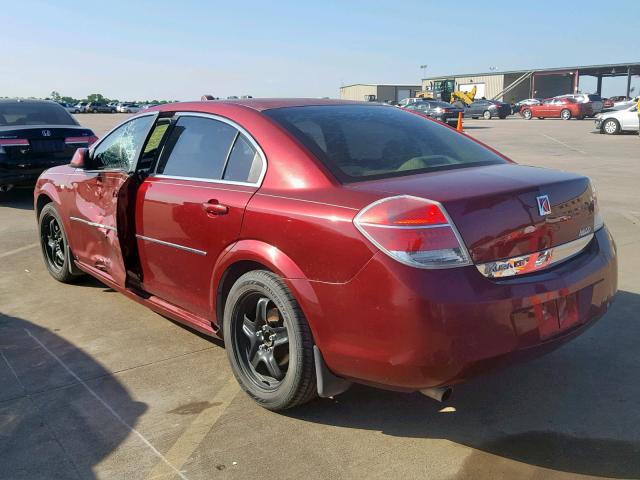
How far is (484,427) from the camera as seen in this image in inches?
121

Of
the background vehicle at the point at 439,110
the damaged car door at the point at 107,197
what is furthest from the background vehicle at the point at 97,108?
the damaged car door at the point at 107,197

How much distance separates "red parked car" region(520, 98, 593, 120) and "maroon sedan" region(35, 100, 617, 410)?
36.4 metres

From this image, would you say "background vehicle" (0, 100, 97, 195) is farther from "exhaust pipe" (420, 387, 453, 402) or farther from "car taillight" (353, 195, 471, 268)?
"exhaust pipe" (420, 387, 453, 402)

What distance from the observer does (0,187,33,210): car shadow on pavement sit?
33.4 ft

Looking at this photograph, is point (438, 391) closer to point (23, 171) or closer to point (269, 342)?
point (269, 342)

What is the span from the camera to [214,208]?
343 centimetres

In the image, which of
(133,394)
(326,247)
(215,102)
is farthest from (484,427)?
(215,102)

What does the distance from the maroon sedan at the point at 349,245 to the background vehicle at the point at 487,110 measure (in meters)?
40.4

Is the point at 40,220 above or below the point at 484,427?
above

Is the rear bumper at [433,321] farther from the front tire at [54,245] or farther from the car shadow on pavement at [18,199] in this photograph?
the car shadow on pavement at [18,199]

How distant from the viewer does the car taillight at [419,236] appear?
8.38 feet

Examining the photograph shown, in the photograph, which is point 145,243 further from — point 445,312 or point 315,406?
point 445,312

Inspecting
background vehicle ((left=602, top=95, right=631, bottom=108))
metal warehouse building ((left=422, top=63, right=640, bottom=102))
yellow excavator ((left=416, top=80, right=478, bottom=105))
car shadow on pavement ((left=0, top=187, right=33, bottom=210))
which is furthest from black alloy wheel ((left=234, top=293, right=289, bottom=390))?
metal warehouse building ((left=422, top=63, right=640, bottom=102))

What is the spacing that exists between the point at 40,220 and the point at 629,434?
516 cm
